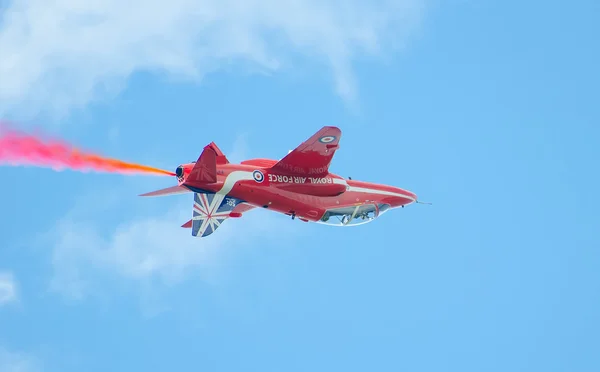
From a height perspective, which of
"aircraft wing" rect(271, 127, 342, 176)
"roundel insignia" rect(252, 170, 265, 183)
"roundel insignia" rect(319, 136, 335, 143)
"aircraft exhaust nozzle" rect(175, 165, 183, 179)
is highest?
"aircraft wing" rect(271, 127, 342, 176)

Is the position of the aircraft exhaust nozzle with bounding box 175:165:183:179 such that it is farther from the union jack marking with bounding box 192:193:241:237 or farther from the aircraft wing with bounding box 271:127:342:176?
the aircraft wing with bounding box 271:127:342:176

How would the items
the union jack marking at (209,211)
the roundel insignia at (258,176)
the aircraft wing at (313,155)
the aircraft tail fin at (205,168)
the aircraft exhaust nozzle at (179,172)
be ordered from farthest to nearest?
the union jack marking at (209,211)
the roundel insignia at (258,176)
the aircraft wing at (313,155)
the aircraft exhaust nozzle at (179,172)
the aircraft tail fin at (205,168)

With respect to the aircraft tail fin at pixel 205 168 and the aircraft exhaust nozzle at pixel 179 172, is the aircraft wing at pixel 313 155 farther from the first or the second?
the aircraft exhaust nozzle at pixel 179 172

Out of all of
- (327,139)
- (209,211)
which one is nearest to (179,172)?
(209,211)

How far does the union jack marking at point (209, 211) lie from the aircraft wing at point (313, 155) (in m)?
3.38

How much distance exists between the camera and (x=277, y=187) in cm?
6234

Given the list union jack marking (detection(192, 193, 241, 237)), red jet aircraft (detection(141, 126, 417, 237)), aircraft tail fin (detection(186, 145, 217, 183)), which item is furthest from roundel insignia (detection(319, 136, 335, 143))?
aircraft tail fin (detection(186, 145, 217, 183))

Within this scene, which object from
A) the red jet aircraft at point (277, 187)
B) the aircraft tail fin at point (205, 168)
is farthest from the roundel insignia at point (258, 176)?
the aircraft tail fin at point (205, 168)

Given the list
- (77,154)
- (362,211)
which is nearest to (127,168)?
(77,154)

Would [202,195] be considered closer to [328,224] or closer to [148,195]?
[148,195]

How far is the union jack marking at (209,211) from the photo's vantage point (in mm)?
61750

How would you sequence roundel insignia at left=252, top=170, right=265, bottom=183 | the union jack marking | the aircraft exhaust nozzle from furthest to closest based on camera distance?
1. the union jack marking
2. roundel insignia at left=252, top=170, right=265, bottom=183
3. the aircraft exhaust nozzle

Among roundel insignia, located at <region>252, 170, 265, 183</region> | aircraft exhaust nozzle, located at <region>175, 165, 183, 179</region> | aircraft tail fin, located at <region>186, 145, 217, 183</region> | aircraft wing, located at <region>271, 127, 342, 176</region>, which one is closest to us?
aircraft tail fin, located at <region>186, 145, 217, 183</region>

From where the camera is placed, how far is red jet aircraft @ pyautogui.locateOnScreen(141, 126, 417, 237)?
59.4 metres
